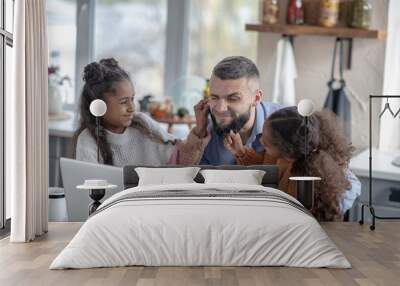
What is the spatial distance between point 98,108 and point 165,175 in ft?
3.07

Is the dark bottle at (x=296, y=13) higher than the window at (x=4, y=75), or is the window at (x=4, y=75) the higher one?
the dark bottle at (x=296, y=13)

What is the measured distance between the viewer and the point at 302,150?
21.6ft

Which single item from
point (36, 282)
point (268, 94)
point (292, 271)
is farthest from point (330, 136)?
point (36, 282)

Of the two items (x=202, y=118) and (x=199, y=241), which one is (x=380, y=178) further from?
(x=199, y=241)

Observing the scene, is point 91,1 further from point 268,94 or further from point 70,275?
point 70,275

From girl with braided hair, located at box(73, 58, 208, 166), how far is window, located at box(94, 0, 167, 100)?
0.11 meters

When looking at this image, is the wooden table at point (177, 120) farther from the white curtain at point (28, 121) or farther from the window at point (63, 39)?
the white curtain at point (28, 121)

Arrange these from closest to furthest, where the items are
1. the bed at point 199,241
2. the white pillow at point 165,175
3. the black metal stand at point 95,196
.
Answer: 1. the bed at point 199,241
2. the black metal stand at point 95,196
3. the white pillow at point 165,175

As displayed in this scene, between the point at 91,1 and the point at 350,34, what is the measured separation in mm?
2625

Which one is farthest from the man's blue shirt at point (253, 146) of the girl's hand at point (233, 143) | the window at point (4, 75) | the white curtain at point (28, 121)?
the window at point (4, 75)

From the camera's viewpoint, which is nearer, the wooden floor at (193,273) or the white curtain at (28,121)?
the wooden floor at (193,273)

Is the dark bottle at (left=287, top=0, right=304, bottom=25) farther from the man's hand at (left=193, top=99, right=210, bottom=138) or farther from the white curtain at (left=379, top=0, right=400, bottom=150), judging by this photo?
the man's hand at (left=193, top=99, right=210, bottom=138)

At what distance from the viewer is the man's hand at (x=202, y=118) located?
6668mm

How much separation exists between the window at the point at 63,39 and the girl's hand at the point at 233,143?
1.61 m
